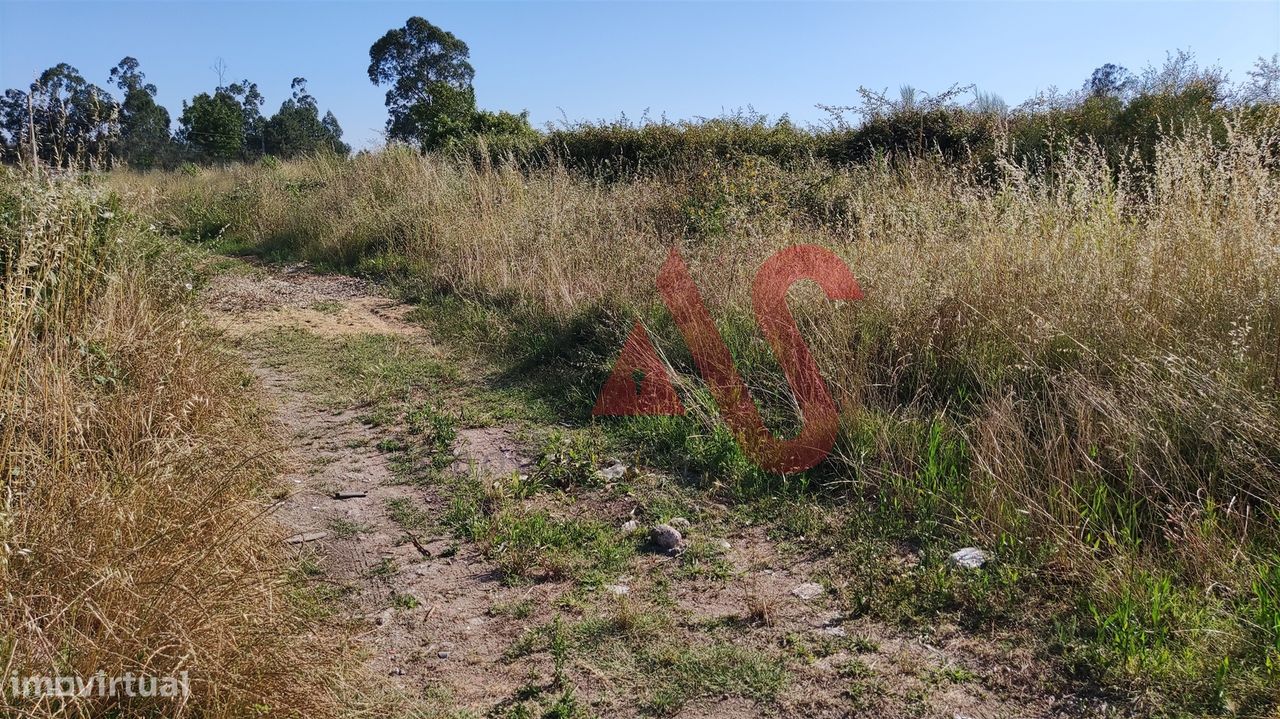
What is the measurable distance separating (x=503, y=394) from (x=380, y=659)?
287 cm

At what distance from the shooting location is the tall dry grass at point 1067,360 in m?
2.99

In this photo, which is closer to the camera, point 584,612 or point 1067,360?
point 584,612

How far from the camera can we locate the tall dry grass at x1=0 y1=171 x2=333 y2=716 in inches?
85.7

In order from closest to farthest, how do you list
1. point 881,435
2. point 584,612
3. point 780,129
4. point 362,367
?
point 584,612
point 881,435
point 362,367
point 780,129

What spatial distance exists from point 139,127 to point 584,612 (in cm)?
2561

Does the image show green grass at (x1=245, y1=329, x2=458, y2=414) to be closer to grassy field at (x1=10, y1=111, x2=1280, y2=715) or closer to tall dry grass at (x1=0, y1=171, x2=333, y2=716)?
grassy field at (x1=10, y1=111, x2=1280, y2=715)

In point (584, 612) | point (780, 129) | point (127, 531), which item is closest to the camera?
point (127, 531)

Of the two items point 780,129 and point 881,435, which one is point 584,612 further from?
point 780,129

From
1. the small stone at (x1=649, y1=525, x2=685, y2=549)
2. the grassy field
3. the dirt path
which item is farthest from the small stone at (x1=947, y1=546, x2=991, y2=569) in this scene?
the small stone at (x1=649, y1=525, x2=685, y2=549)

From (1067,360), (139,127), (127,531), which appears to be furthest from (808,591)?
(139,127)

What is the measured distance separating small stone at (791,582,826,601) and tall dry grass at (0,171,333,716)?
171 cm

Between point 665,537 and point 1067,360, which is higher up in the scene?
point 1067,360

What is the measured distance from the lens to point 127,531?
8.82 ft

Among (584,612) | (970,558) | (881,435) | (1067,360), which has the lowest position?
(584,612)
